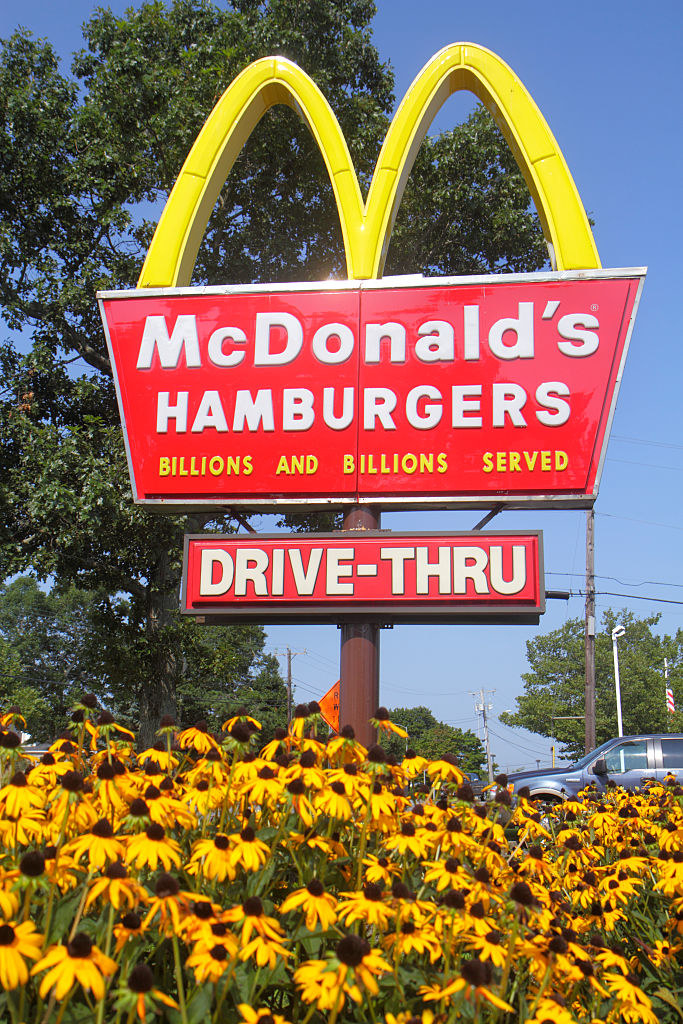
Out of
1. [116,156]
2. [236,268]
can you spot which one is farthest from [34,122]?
[236,268]

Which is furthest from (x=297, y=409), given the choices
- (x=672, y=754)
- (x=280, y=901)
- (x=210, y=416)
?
(x=672, y=754)

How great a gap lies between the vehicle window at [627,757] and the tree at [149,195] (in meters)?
8.26

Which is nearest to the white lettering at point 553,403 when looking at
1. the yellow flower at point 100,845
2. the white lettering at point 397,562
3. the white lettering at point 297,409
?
the white lettering at point 397,562

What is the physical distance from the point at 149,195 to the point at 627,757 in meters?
14.3

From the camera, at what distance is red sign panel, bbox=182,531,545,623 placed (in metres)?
6.54

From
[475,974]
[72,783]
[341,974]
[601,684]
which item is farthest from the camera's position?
[601,684]

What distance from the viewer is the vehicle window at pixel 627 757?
13.9 meters

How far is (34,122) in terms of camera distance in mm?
16188

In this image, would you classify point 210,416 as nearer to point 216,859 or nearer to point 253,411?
point 253,411

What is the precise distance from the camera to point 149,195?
56.7 ft

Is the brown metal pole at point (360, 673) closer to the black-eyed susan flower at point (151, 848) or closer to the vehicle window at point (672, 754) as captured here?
the black-eyed susan flower at point (151, 848)

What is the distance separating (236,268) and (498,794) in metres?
15.8

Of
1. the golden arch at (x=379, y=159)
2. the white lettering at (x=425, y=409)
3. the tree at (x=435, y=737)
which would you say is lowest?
the tree at (x=435, y=737)

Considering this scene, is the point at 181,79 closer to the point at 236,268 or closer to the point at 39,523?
the point at 236,268
